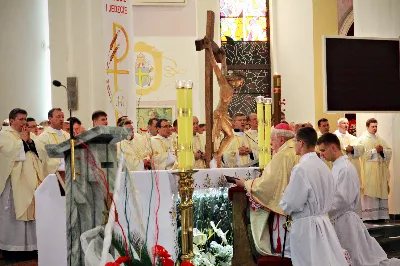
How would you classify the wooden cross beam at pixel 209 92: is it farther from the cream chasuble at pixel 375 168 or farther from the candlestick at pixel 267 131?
the cream chasuble at pixel 375 168

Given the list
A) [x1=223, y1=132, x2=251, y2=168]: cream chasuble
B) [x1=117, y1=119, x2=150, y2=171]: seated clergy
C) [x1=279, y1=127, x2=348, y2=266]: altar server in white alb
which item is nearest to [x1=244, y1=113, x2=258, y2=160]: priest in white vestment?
[x1=223, y1=132, x2=251, y2=168]: cream chasuble

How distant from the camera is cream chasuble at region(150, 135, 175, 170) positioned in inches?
361

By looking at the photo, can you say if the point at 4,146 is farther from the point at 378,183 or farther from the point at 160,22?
the point at 160,22

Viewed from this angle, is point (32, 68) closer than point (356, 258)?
No

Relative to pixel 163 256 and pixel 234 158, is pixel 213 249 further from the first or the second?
pixel 163 256

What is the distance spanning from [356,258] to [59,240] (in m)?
2.84

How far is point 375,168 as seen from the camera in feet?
42.4

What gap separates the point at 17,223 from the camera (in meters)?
9.30

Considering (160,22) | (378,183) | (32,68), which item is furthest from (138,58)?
(378,183)

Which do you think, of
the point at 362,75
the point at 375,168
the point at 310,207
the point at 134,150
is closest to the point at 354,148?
the point at 375,168

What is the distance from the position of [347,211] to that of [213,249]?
145 centimetres

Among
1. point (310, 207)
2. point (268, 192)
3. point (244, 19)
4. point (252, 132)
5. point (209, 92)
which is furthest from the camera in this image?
point (244, 19)

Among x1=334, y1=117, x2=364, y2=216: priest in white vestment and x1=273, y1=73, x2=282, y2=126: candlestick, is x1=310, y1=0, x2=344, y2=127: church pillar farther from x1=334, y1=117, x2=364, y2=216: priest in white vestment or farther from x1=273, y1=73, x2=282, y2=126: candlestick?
x1=273, y1=73, x2=282, y2=126: candlestick

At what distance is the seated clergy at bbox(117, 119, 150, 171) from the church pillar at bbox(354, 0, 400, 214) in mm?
4886
